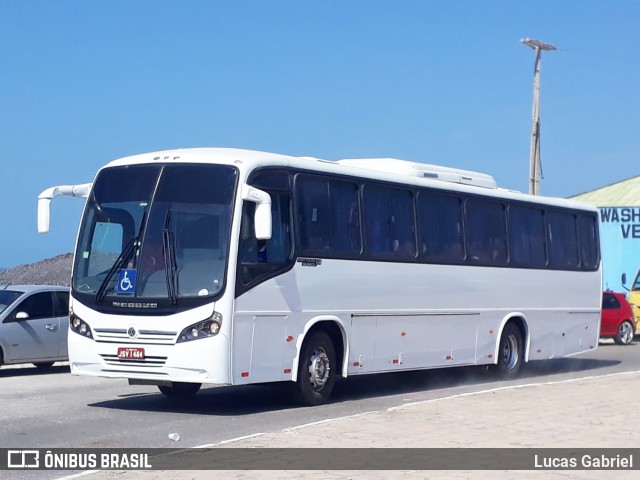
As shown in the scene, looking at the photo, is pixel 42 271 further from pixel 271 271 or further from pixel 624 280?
pixel 271 271

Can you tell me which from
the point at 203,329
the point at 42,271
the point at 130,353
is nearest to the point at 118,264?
the point at 130,353

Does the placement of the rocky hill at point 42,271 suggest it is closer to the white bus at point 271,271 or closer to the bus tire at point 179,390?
the white bus at point 271,271

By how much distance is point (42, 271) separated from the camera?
48438mm

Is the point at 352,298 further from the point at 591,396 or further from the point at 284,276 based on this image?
the point at 591,396

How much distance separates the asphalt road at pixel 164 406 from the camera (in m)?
12.3

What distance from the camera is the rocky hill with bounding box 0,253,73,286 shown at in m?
44.6

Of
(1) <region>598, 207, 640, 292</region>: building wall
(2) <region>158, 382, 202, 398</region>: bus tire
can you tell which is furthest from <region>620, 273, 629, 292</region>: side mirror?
(2) <region>158, 382, 202, 398</region>: bus tire

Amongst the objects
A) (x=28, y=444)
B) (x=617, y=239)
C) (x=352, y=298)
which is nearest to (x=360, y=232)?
(x=352, y=298)

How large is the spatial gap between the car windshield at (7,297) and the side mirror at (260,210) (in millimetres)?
7979

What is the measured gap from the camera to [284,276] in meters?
14.7

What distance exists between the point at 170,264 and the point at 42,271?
36.0 meters

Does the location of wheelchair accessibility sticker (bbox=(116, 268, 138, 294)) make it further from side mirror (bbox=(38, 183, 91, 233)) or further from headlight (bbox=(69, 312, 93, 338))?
side mirror (bbox=(38, 183, 91, 233))

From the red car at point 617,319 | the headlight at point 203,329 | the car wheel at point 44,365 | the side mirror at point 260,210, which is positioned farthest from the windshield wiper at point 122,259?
the red car at point 617,319

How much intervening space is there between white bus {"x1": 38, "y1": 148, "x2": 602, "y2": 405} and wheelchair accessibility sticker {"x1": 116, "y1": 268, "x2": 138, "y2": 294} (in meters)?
0.02
